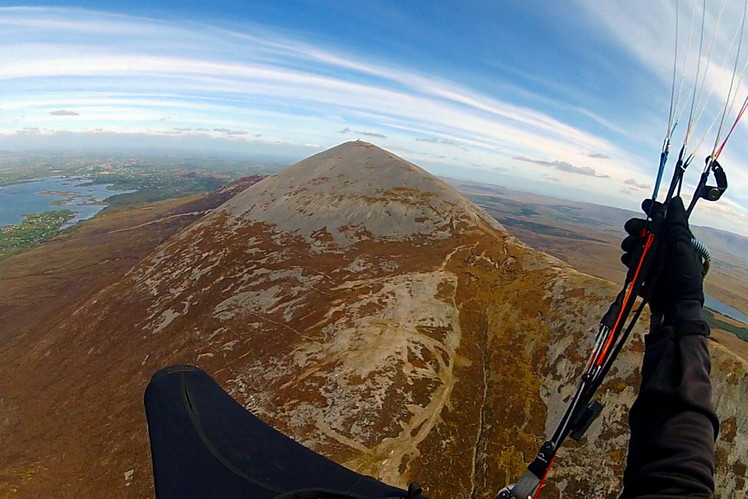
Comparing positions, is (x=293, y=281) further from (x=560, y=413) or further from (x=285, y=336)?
(x=560, y=413)

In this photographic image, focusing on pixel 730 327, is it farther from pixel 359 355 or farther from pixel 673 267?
pixel 673 267

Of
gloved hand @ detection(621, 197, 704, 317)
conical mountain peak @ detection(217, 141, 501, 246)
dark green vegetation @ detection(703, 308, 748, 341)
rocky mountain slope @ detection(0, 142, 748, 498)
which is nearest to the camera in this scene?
gloved hand @ detection(621, 197, 704, 317)

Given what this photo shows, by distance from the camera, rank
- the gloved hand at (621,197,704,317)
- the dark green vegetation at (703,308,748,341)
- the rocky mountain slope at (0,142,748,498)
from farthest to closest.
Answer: the dark green vegetation at (703,308,748,341)
the rocky mountain slope at (0,142,748,498)
the gloved hand at (621,197,704,317)

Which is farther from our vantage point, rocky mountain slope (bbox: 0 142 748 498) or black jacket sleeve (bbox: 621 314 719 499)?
rocky mountain slope (bbox: 0 142 748 498)

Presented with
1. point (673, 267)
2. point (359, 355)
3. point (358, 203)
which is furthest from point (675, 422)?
point (358, 203)

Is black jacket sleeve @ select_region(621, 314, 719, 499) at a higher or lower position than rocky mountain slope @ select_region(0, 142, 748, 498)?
higher

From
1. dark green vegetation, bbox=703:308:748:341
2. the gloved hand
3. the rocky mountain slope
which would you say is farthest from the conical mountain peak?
dark green vegetation, bbox=703:308:748:341

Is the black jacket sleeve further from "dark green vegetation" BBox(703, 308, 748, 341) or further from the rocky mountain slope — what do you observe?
"dark green vegetation" BBox(703, 308, 748, 341)

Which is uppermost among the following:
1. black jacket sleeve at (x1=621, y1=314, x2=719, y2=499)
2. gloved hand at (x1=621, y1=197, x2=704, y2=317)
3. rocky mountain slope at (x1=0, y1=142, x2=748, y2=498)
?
gloved hand at (x1=621, y1=197, x2=704, y2=317)
